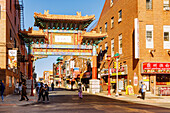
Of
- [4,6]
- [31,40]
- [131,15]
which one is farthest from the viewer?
[31,40]

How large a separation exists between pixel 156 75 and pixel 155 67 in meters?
1.25

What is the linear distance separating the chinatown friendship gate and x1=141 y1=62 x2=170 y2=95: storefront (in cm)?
863

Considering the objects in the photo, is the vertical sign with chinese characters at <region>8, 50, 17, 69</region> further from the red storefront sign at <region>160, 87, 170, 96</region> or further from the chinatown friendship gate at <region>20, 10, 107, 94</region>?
the red storefront sign at <region>160, 87, 170, 96</region>

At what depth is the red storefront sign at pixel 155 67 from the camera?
98.3ft

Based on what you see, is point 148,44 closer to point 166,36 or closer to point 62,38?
point 166,36

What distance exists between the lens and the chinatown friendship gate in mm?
35425

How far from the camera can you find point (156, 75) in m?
30.8

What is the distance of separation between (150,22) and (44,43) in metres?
15.0

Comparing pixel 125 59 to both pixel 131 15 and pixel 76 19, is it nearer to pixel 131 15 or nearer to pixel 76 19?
pixel 131 15

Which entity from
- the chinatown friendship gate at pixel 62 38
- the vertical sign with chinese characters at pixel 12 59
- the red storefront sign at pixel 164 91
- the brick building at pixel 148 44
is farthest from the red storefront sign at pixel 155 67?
the vertical sign with chinese characters at pixel 12 59

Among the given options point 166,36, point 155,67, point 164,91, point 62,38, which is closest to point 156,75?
point 155,67

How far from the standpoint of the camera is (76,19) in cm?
3662

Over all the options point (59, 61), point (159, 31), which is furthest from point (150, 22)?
point (59, 61)

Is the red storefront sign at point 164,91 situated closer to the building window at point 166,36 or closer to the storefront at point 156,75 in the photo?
the storefront at point 156,75
